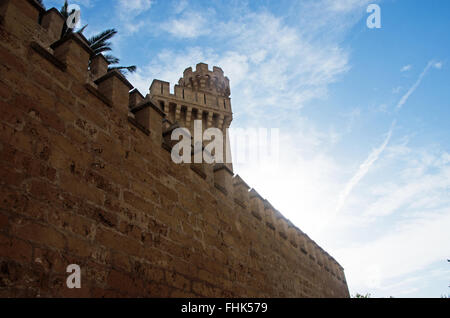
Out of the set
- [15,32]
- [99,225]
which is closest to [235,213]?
[99,225]

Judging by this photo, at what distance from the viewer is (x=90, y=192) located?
3.34 metres

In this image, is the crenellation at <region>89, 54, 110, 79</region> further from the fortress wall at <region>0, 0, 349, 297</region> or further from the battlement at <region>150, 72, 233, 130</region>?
the battlement at <region>150, 72, 233, 130</region>

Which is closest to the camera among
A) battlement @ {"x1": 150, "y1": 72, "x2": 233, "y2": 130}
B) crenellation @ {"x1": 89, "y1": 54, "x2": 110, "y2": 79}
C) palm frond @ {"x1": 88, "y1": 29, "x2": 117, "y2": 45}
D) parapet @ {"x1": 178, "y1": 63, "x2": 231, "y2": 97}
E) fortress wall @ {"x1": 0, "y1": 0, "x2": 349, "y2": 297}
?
fortress wall @ {"x1": 0, "y1": 0, "x2": 349, "y2": 297}

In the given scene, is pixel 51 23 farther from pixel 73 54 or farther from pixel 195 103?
pixel 195 103

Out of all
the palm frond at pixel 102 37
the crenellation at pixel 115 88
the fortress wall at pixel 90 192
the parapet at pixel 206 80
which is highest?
the parapet at pixel 206 80

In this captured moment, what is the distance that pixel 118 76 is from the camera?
4.36m

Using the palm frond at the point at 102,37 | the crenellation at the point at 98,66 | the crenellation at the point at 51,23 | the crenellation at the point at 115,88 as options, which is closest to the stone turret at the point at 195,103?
the palm frond at the point at 102,37

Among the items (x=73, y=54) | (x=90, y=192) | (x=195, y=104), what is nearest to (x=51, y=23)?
(x=73, y=54)

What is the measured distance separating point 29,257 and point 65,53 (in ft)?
7.08

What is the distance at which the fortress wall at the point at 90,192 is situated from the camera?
8.81ft

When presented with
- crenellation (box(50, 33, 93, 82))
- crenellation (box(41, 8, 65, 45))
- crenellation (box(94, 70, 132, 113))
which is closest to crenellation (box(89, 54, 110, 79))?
crenellation (box(94, 70, 132, 113))

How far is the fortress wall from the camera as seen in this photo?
2686 millimetres

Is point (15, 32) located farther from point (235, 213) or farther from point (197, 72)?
point (197, 72)

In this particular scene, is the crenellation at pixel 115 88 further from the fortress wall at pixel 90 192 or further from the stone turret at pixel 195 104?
the stone turret at pixel 195 104
